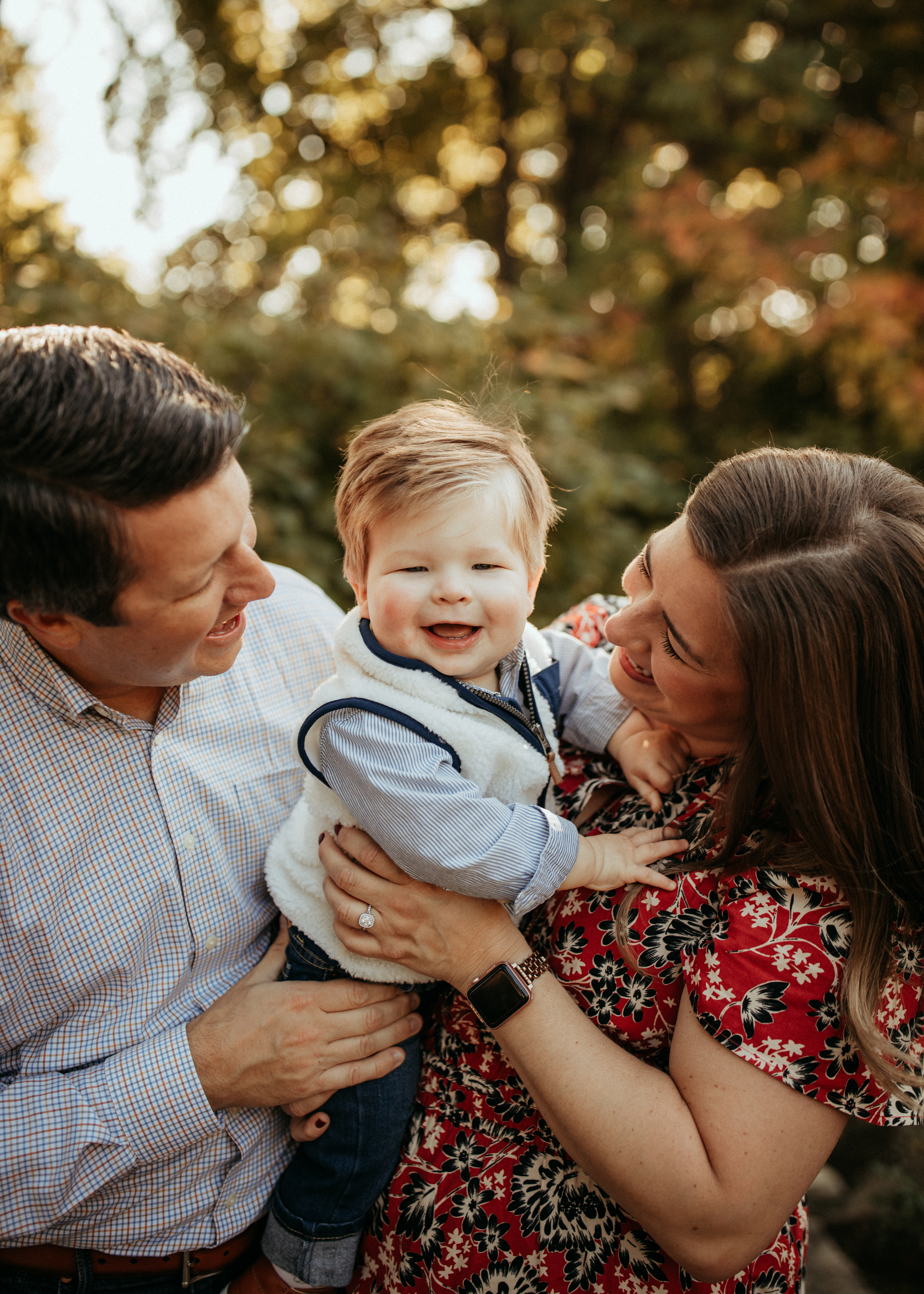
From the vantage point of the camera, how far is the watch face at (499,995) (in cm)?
157

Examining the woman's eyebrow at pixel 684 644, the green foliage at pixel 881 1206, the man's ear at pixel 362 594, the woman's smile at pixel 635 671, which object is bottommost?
the green foliage at pixel 881 1206

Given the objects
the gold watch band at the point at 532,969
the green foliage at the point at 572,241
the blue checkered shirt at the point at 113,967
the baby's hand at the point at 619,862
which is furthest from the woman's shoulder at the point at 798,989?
the green foliage at the point at 572,241

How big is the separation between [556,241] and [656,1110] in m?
8.46

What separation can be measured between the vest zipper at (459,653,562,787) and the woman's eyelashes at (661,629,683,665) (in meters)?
0.31

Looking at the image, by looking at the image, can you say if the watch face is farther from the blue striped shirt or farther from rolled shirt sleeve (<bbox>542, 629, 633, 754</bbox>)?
rolled shirt sleeve (<bbox>542, 629, 633, 754</bbox>)

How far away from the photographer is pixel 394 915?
165 centimetres

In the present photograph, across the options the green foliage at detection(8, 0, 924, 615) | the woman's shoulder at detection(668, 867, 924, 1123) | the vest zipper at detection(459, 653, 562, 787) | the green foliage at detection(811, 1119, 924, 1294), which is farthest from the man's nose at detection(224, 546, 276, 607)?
the green foliage at detection(811, 1119, 924, 1294)

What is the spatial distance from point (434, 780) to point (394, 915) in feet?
0.96

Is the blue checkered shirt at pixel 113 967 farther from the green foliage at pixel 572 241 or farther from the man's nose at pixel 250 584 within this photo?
the green foliage at pixel 572 241

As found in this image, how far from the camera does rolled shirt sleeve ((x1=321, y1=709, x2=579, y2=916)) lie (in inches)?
60.2

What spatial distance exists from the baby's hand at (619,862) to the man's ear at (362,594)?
60cm

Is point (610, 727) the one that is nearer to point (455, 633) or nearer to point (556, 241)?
point (455, 633)

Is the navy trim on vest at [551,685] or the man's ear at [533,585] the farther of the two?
the navy trim on vest at [551,685]

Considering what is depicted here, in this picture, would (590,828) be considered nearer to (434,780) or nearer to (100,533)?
(434,780)
